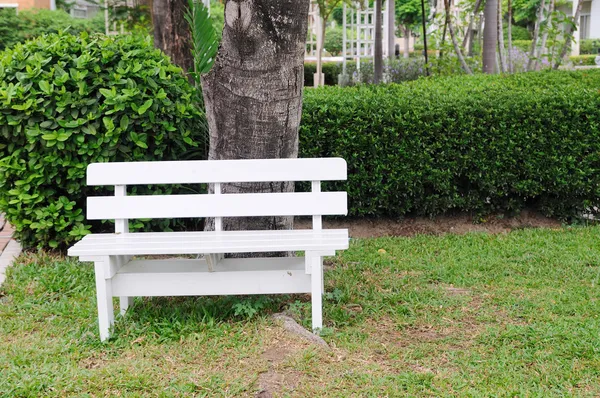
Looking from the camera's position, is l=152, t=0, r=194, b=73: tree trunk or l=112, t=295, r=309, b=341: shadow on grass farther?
l=152, t=0, r=194, b=73: tree trunk

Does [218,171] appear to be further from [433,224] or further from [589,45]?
[589,45]

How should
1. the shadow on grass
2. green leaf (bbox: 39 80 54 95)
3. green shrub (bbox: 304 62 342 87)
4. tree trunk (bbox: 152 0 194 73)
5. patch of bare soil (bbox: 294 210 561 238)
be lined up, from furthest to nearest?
green shrub (bbox: 304 62 342 87), tree trunk (bbox: 152 0 194 73), patch of bare soil (bbox: 294 210 561 238), green leaf (bbox: 39 80 54 95), the shadow on grass

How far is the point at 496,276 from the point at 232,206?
2054mm

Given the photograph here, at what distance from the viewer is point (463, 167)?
20.8 ft

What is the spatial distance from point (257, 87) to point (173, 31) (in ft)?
12.4

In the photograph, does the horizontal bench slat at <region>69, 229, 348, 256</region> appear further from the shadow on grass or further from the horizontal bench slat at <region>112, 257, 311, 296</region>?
the shadow on grass

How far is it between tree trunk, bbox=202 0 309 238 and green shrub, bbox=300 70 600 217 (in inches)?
63.3

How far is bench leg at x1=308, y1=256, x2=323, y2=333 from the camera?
3.86 meters

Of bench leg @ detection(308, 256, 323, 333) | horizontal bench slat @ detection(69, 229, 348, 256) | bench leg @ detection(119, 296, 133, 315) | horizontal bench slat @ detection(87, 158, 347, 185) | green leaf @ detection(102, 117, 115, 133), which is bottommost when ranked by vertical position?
bench leg @ detection(119, 296, 133, 315)

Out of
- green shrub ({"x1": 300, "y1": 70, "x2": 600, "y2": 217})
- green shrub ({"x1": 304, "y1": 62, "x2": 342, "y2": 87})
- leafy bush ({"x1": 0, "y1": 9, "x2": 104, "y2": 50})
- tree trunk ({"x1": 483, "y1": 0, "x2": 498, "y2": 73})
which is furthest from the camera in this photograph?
green shrub ({"x1": 304, "y1": 62, "x2": 342, "y2": 87})

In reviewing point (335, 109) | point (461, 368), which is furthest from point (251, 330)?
point (335, 109)

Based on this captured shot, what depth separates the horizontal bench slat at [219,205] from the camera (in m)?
4.12

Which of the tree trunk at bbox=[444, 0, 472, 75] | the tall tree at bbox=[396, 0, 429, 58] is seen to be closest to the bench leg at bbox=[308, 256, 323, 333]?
the tree trunk at bbox=[444, 0, 472, 75]

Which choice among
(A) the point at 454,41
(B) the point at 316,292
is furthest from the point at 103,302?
(A) the point at 454,41
